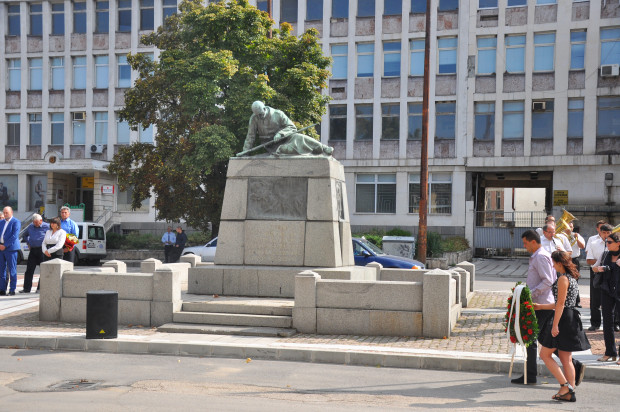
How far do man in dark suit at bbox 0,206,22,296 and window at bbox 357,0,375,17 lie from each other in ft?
86.8

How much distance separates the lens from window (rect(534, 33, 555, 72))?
115 ft

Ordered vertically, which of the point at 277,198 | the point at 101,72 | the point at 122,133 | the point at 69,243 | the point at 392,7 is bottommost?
the point at 69,243

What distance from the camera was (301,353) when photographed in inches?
374

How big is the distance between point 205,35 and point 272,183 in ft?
49.9

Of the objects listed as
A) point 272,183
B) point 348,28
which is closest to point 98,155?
point 348,28

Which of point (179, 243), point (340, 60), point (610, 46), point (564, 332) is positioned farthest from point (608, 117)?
point (564, 332)

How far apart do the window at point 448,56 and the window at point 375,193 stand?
6099mm

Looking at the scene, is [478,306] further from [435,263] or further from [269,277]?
[435,263]

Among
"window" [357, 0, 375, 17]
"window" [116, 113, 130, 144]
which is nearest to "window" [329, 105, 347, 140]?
"window" [357, 0, 375, 17]

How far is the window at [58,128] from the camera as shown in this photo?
42719 mm

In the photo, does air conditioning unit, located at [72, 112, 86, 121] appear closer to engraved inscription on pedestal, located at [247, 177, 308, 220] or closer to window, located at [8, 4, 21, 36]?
window, located at [8, 4, 21, 36]

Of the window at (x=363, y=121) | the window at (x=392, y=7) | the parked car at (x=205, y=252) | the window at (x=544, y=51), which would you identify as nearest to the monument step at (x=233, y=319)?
the parked car at (x=205, y=252)

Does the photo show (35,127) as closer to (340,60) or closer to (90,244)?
(90,244)

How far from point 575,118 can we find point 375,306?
27.2 m
